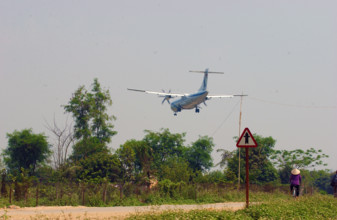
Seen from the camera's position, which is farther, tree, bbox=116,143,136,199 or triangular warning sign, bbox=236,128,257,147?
tree, bbox=116,143,136,199

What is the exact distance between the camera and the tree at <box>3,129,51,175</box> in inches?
2739

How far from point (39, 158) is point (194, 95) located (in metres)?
25.2

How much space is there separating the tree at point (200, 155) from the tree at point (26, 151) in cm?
2644

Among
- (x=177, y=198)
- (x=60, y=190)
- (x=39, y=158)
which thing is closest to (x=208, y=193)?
(x=177, y=198)

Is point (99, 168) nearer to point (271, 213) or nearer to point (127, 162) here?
point (127, 162)

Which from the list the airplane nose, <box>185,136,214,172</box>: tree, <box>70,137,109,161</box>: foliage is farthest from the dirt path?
<box>185,136,214,172</box>: tree

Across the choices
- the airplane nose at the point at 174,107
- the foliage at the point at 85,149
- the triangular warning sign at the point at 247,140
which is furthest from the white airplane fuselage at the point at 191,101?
the triangular warning sign at the point at 247,140

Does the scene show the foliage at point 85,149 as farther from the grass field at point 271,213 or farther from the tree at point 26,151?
the grass field at point 271,213

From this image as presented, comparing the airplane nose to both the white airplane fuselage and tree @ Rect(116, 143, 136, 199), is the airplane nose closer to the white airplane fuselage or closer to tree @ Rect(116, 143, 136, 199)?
the white airplane fuselage

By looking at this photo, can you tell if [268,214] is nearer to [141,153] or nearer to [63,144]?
[141,153]

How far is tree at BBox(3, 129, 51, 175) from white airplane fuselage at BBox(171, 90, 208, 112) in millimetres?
20681

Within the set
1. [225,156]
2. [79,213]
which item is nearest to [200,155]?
[225,156]

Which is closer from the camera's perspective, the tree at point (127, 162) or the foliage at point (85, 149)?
the tree at point (127, 162)

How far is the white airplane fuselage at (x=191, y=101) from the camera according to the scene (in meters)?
62.0
